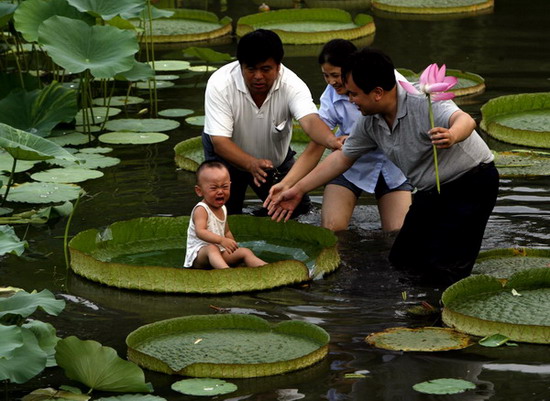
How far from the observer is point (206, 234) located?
A: 19.0ft

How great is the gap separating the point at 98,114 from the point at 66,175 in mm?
1897

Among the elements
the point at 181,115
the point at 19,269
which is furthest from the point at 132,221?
the point at 181,115

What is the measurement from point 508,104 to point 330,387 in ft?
17.3

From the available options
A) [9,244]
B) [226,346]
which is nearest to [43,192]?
[9,244]

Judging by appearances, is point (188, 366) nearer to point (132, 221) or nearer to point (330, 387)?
point (330, 387)

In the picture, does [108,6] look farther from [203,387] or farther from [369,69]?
[203,387]

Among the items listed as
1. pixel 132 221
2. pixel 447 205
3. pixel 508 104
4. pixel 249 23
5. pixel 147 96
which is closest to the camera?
pixel 447 205

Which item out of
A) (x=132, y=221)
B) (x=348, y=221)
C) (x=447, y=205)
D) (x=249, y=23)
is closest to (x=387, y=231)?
(x=348, y=221)

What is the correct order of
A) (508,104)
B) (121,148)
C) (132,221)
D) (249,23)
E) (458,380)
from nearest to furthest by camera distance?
(458,380) < (132,221) < (121,148) < (508,104) < (249,23)

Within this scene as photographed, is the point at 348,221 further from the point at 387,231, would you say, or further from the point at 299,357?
the point at 299,357

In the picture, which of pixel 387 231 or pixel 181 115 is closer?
pixel 387 231

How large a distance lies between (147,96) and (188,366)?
599 centimetres

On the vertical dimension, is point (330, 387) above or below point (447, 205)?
below

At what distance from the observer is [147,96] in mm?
10234
